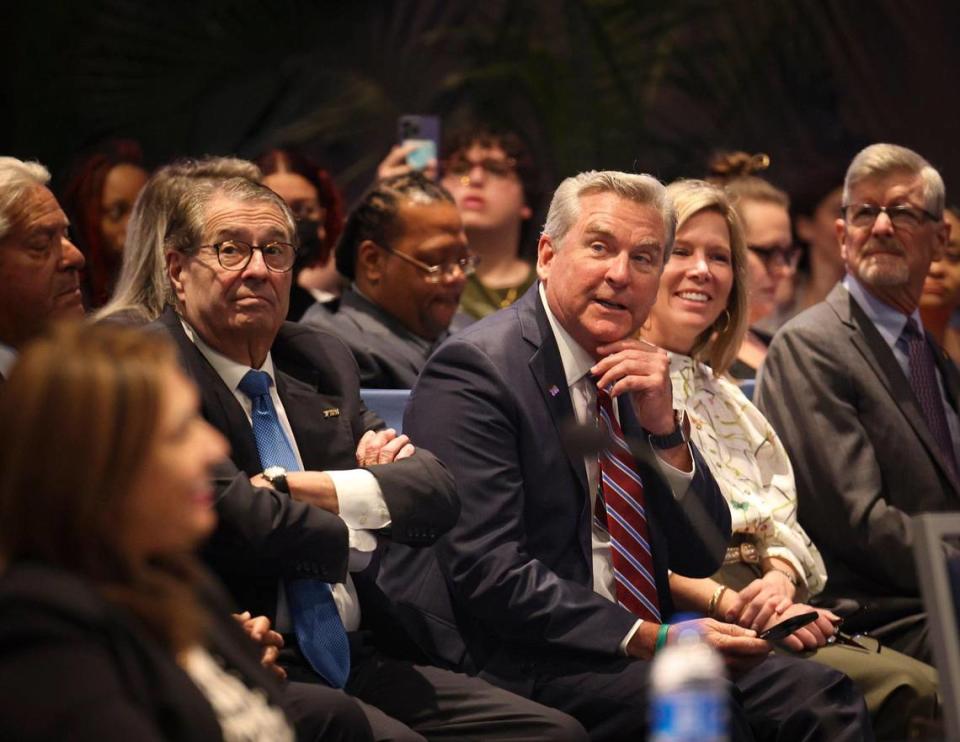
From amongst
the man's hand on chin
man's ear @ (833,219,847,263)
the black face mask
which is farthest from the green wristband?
the black face mask

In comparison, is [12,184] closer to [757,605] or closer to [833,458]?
[757,605]

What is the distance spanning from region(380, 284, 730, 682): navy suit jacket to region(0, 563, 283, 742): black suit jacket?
140cm

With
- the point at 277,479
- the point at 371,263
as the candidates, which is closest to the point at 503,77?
the point at 371,263

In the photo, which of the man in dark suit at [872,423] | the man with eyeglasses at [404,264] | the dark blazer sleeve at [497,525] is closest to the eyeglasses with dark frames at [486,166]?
the man with eyeglasses at [404,264]

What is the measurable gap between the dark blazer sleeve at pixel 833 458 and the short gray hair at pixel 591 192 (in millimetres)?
741

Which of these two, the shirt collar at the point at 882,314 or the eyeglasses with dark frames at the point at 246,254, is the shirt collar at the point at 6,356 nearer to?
the eyeglasses with dark frames at the point at 246,254

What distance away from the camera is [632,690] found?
319 cm

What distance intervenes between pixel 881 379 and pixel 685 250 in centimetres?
65

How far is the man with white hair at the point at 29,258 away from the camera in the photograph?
12.0 feet

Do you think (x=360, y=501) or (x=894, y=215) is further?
(x=894, y=215)

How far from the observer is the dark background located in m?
7.05

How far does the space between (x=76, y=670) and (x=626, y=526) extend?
186 centimetres

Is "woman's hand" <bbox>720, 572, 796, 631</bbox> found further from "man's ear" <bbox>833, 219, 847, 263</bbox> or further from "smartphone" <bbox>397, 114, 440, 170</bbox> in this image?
"smartphone" <bbox>397, 114, 440, 170</bbox>

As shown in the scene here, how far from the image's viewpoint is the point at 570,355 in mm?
3553
